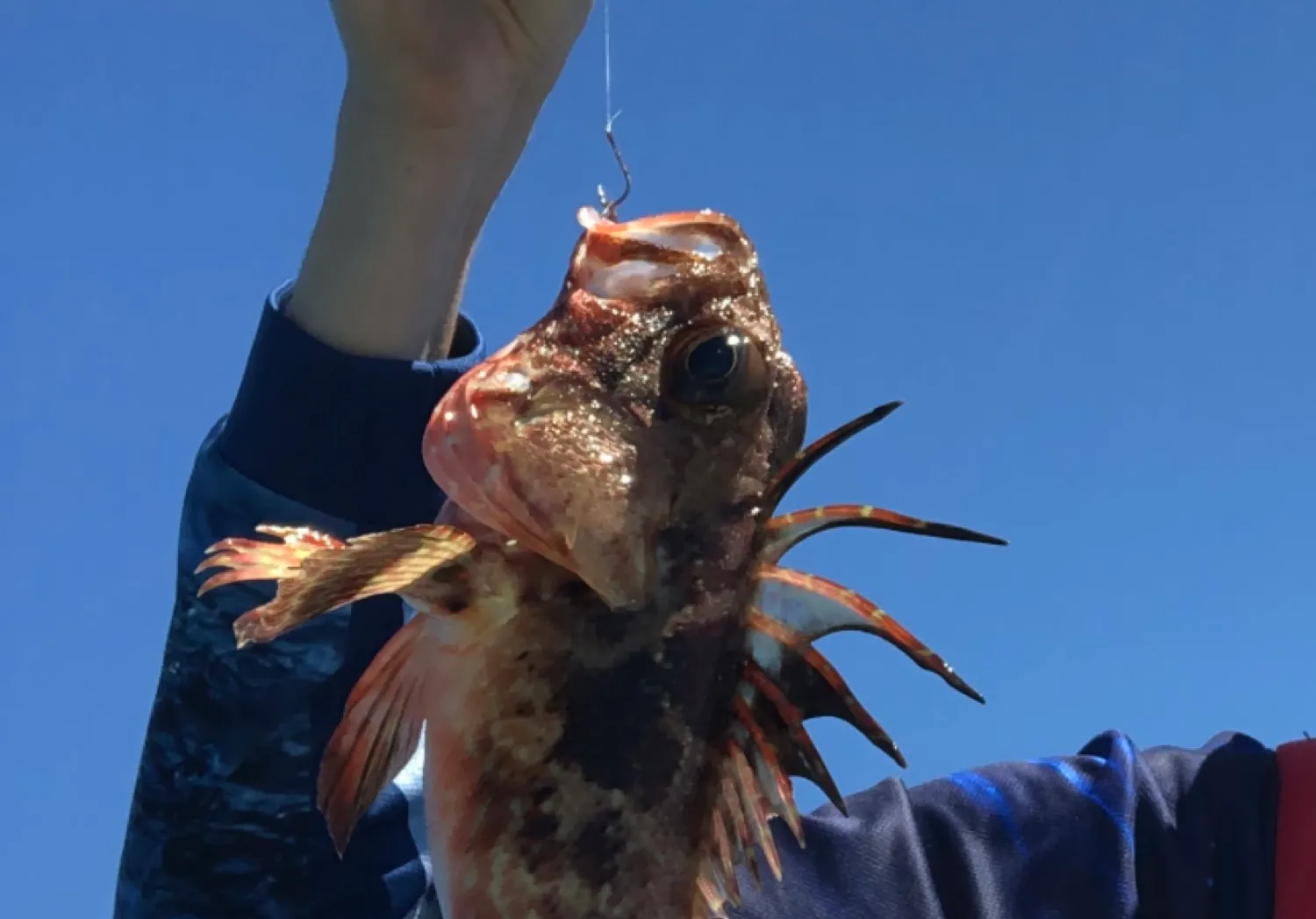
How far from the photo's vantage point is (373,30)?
256cm

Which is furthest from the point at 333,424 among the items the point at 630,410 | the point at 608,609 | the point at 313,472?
the point at 608,609

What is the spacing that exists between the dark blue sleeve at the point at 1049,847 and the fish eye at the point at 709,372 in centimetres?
203

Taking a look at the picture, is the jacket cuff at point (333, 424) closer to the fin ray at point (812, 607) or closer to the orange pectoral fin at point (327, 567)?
the orange pectoral fin at point (327, 567)

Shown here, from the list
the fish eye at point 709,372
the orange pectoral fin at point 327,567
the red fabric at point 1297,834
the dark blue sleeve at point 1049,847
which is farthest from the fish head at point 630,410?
the red fabric at point 1297,834

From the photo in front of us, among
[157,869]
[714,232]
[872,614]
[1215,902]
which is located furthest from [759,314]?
[1215,902]

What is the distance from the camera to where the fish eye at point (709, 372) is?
201cm

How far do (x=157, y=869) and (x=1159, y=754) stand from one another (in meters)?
3.37

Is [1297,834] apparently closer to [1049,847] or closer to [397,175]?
[1049,847]

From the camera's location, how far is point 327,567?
169 cm

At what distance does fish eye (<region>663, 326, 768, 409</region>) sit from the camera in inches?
79.1

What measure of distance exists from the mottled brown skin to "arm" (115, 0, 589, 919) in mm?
574

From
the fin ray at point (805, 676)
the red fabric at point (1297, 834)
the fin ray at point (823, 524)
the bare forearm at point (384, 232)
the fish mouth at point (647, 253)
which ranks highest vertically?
the bare forearm at point (384, 232)

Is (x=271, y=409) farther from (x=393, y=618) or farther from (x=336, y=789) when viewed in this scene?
(x=336, y=789)

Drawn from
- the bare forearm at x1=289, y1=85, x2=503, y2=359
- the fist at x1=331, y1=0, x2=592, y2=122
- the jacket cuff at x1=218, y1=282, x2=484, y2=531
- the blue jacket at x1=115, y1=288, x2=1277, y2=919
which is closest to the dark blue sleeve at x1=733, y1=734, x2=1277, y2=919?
the blue jacket at x1=115, y1=288, x2=1277, y2=919
